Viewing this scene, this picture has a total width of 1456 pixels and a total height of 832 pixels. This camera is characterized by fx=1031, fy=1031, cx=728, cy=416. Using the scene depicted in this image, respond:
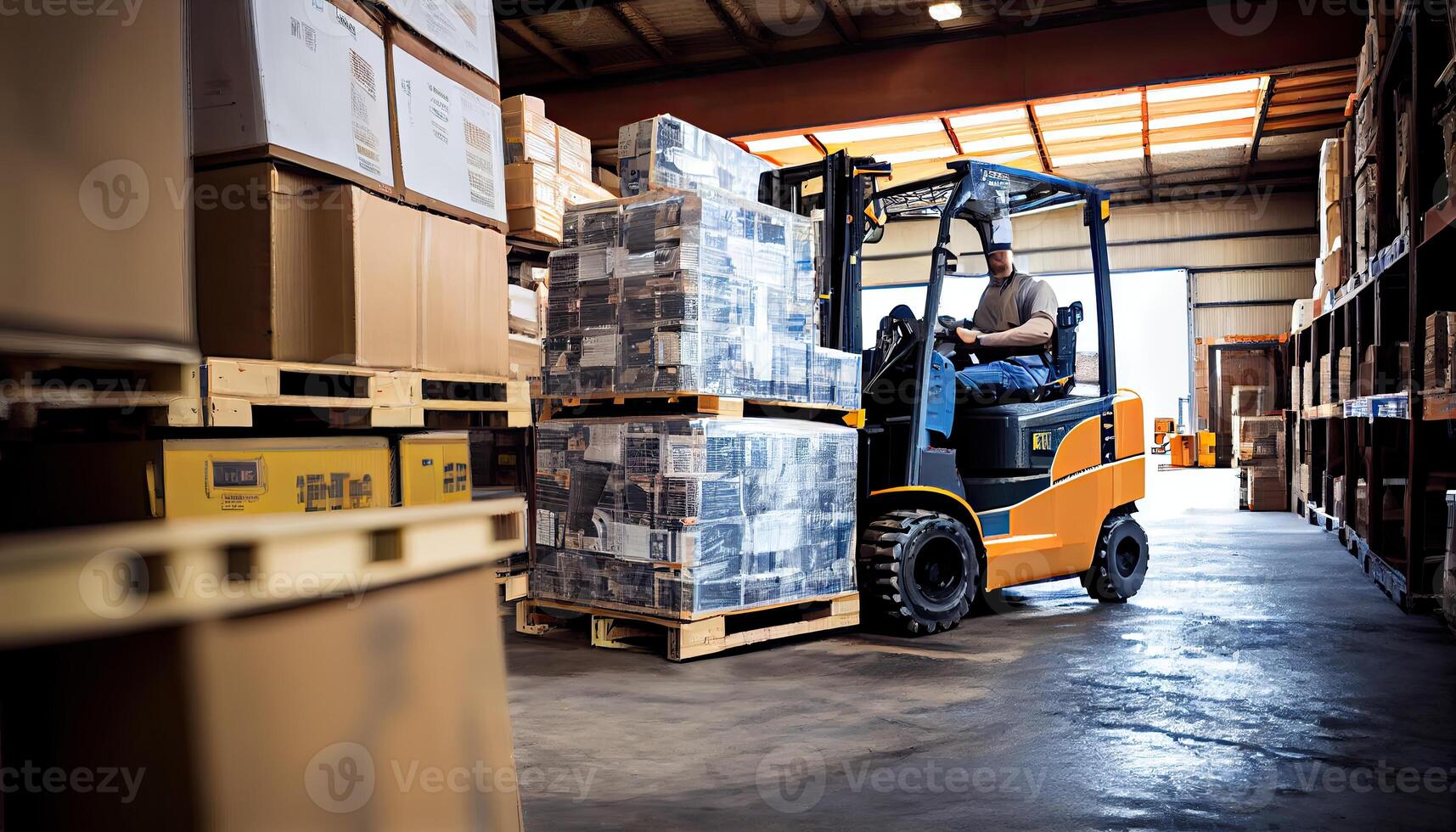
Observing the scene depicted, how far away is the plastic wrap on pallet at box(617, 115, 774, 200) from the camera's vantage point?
529cm

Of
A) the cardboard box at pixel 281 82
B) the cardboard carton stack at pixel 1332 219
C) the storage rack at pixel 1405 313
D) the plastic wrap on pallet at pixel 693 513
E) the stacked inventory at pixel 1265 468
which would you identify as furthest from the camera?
the stacked inventory at pixel 1265 468

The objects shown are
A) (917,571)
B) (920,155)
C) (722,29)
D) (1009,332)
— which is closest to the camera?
(917,571)

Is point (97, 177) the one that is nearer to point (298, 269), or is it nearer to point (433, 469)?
point (298, 269)

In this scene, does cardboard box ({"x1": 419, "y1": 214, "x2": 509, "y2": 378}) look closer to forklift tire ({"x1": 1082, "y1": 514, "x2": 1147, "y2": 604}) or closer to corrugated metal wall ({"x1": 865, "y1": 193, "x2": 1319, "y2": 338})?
forklift tire ({"x1": 1082, "y1": 514, "x2": 1147, "y2": 604})

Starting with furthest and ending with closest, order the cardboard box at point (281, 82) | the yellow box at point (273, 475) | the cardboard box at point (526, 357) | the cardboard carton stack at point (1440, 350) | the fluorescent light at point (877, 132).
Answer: the fluorescent light at point (877, 132), the cardboard box at point (526, 357), the cardboard carton stack at point (1440, 350), the cardboard box at point (281, 82), the yellow box at point (273, 475)

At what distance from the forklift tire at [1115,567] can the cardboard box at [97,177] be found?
224 inches

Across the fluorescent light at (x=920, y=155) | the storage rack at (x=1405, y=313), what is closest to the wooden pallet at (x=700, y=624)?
the storage rack at (x=1405, y=313)

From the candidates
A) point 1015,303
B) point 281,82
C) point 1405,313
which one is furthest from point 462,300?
point 1405,313

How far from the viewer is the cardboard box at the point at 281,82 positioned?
303 centimetres

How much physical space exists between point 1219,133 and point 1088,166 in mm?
2841

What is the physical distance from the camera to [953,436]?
6082mm

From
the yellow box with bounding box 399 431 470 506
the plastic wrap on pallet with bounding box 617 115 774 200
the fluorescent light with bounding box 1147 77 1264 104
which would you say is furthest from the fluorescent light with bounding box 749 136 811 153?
the yellow box with bounding box 399 431 470 506

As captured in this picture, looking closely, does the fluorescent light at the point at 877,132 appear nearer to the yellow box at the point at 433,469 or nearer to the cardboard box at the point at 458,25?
the cardboard box at the point at 458,25

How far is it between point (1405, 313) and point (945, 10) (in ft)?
17.5
